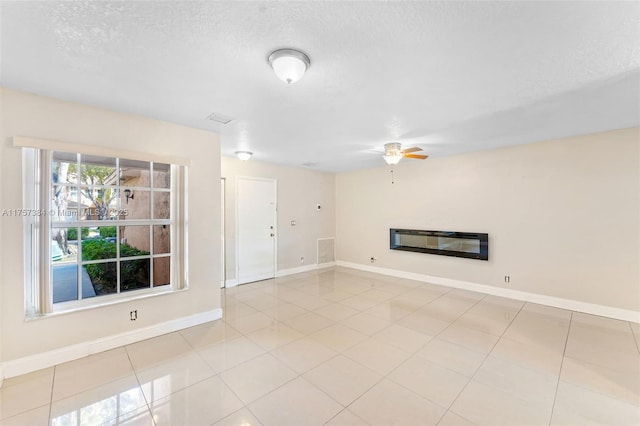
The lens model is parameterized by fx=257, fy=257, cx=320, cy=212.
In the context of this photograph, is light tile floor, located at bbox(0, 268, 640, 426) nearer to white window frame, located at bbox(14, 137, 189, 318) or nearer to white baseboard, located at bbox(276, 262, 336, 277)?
white window frame, located at bbox(14, 137, 189, 318)

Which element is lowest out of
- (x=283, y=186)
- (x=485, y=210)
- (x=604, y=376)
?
(x=604, y=376)

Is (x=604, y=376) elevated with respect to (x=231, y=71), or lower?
lower

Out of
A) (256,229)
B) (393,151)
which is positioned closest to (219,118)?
(393,151)

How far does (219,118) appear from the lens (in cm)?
299

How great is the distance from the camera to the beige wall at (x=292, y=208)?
5.09 meters

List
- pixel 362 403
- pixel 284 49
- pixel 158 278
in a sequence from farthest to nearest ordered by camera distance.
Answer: pixel 158 278
pixel 362 403
pixel 284 49

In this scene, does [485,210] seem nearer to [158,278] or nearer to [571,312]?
[571,312]

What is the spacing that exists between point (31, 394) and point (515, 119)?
5.36m

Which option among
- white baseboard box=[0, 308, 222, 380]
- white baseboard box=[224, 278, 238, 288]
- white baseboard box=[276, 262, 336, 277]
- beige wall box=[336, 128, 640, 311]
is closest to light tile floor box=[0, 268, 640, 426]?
white baseboard box=[0, 308, 222, 380]

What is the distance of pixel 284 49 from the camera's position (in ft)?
5.70

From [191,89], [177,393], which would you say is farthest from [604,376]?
[191,89]

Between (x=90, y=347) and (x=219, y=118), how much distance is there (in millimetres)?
2725

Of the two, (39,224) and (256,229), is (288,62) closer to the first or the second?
(39,224)

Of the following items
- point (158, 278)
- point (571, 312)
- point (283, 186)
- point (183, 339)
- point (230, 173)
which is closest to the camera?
point (183, 339)
